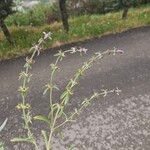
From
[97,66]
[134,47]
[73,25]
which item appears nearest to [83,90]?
[97,66]

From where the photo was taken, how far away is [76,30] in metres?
13.3

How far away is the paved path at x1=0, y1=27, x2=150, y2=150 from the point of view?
26.1 feet

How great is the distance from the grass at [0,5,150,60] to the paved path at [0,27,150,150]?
0.37 m

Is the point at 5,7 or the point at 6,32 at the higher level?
the point at 5,7

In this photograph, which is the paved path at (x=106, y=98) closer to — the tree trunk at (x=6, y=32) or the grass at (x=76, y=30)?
the grass at (x=76, y=30)

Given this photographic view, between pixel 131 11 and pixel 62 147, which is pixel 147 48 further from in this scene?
pixel 62 147

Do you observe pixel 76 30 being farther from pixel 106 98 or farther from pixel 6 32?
pixel 106 98

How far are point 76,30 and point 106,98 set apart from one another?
433 centimetres

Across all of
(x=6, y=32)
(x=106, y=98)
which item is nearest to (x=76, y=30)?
(x=6, y=32)

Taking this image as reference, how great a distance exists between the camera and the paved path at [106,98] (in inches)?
313

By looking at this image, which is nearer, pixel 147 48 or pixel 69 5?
pixel 147 48

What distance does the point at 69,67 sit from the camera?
36.4 feet

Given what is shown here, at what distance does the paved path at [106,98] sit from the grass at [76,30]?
37 cm

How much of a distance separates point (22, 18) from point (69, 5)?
2150mm
